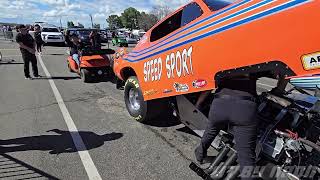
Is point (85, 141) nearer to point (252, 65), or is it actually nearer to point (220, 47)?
point (220, 47)

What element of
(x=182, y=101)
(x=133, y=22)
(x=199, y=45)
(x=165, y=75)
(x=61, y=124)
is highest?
(x=133, y=22)

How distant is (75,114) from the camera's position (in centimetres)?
759

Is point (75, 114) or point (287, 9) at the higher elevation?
point (287, 9)

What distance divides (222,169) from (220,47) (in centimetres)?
144

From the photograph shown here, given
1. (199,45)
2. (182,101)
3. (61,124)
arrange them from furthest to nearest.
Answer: (61,124), (182,101), (199,45)

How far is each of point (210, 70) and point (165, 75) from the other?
48.2 inches

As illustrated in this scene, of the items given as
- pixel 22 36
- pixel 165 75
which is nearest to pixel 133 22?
pixel 22 36

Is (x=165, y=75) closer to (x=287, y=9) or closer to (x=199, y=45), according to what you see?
(x=199, y=45)

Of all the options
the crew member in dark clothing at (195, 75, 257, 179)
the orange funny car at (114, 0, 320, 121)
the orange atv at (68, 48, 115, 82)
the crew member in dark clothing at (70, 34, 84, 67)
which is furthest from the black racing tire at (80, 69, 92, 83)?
the crew member in dark clothing at (195, 75, 257, 179)

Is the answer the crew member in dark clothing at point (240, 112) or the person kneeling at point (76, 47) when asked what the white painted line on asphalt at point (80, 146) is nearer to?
the crew member in dark clothing at point (240, 112)

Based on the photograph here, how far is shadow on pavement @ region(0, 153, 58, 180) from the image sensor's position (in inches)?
183

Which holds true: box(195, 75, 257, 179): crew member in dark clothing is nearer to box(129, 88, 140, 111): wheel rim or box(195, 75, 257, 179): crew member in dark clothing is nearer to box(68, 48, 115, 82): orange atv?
box(129, 88, 140, 111): wheel rim

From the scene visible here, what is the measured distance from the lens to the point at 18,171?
189 inches

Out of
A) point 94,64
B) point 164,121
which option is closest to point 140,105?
point 164,121
